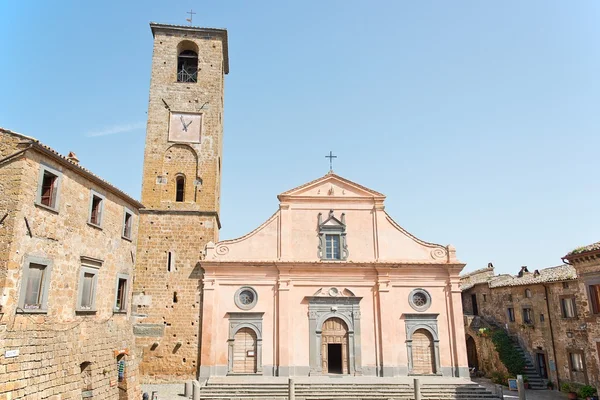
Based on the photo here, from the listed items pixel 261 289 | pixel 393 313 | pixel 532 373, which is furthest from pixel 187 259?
pixel 532 373

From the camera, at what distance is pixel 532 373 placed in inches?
898

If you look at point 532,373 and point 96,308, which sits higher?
point 96,308

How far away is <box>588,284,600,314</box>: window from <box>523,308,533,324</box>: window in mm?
7099

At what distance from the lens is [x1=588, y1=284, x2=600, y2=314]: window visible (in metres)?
17.1

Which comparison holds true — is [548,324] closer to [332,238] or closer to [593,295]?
[593,295]

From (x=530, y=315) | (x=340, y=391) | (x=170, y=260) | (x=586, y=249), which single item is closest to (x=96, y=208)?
(x=170, y=260)

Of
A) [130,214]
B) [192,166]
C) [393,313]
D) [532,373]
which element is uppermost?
[192,166]

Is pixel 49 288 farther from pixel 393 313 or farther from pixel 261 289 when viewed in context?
pixel 393 313

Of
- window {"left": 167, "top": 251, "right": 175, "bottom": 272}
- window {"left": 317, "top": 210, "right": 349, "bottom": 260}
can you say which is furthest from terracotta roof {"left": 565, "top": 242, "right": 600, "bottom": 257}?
window {"left": 167, "top": 251, "right": 175, "bottom": 272}

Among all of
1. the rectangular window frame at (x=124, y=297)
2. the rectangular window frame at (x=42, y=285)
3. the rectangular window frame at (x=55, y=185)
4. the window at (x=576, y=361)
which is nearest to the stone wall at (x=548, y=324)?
the window at (x=576, y=361)

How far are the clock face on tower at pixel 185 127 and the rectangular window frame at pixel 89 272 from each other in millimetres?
9846

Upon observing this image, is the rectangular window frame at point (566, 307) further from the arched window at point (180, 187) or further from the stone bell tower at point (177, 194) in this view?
the arched window at point (180, 187)

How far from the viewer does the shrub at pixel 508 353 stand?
2283cm

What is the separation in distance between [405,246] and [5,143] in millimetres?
17778
